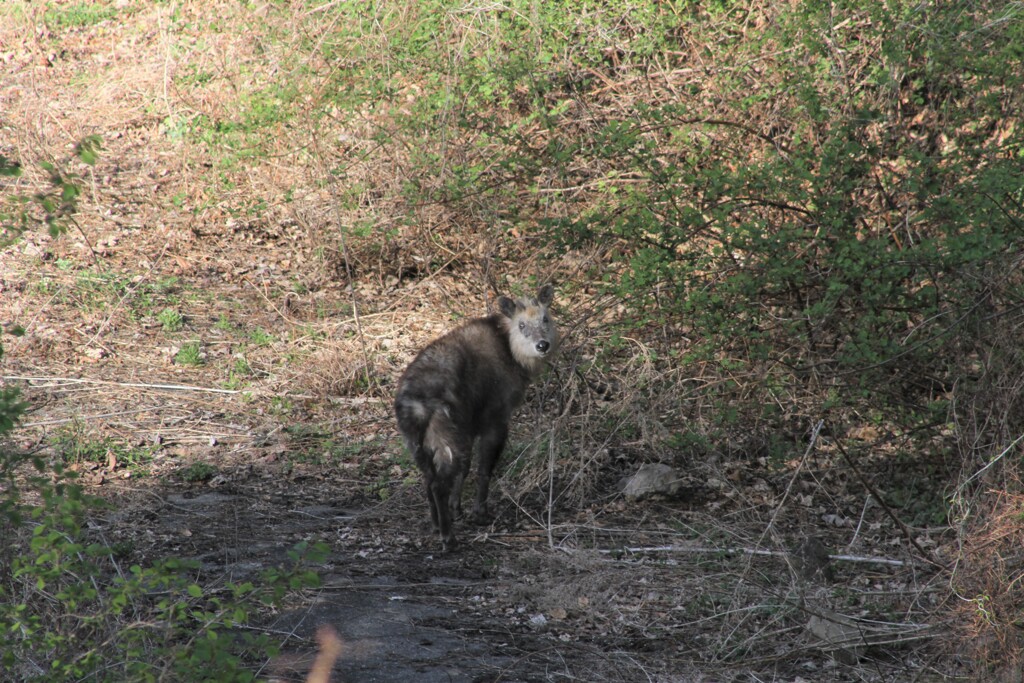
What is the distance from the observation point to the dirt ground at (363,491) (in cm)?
564

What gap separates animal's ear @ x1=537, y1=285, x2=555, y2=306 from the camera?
325 inches

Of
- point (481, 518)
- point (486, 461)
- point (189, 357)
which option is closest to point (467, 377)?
point (486, 461)

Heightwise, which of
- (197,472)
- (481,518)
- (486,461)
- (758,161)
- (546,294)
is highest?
(758,161)

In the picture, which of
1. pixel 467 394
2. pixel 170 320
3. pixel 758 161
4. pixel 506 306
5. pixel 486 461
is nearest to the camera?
pixel 467 394

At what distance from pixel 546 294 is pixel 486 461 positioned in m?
1.48

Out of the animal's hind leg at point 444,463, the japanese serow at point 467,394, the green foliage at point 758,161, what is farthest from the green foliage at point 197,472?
the green foliage at point 758,161

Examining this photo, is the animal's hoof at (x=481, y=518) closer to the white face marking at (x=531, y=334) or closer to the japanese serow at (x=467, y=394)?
the japanese serow at (x=467, y=394)

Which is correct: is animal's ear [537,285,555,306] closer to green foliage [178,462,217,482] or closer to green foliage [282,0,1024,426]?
green foliage [282,0,1024,426]

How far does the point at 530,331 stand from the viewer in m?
8.02

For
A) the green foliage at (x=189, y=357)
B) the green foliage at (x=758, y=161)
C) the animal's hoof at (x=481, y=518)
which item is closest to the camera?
the green foliage at (x=758, y=161)

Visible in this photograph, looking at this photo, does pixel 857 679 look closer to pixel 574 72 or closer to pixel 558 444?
pixel 558 444

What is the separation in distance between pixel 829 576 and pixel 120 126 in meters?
12.5

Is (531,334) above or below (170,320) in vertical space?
below

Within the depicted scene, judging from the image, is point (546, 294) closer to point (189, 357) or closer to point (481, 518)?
point (481, 518)
